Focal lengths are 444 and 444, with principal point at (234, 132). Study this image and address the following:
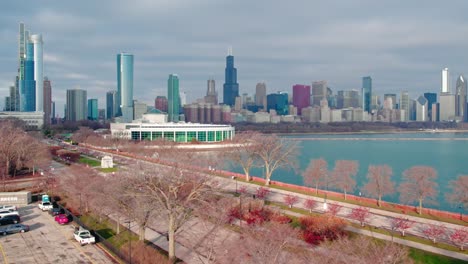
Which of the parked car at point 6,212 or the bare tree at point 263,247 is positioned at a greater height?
the bare tree at point 263,247

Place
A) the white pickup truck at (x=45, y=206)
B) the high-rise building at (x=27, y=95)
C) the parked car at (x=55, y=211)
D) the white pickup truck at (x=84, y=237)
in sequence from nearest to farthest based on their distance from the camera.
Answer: the white pickup truck at (x=84, y=237) < the parked car at (x=55, y=211) < the white pickup truck at (x=45, y=206) < the high-rise building at (x=27, y=95)

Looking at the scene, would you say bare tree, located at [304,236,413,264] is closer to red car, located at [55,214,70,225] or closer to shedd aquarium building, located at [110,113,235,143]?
red car, located at [55,214,70,225]

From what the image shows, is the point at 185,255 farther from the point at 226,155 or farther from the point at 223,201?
the point at 226,155

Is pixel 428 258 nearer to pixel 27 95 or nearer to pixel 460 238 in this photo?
pixel 460 238

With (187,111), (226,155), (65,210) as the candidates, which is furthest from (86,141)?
(187,111)

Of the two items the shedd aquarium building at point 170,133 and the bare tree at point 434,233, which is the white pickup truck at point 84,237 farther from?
the shedd aquarium building at point 170,133

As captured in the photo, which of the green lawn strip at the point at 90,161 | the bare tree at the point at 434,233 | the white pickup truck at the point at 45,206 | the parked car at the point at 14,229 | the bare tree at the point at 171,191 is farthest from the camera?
the green lawn strip at the point at 90,161

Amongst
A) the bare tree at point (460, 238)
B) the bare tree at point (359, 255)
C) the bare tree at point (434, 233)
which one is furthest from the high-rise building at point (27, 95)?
the bare tree at point (460, 238)
